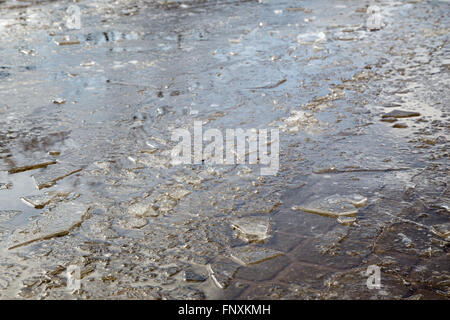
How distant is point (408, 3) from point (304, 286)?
8.18 m

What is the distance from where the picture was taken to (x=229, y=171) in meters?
3.66

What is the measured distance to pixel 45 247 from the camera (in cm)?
286

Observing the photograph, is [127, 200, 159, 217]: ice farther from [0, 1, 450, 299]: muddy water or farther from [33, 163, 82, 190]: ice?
[33, 163, 82, 190]: ice

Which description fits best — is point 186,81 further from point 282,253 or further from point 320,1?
point 320,1

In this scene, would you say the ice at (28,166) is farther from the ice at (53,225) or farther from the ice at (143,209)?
the ice at (143,209)

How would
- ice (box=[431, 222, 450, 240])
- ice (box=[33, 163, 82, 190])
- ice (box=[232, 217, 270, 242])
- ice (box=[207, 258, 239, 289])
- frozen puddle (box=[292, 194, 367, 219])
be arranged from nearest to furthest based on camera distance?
ice (box=[207, 258, 239, 289]) → ice (box=[431, 222, 450, 240]) → ice (box=[232, 217, 270, 242]) → frozen puddle (box=[292, 194, 367, 219]) → ice (box=[33, 163, 82, 190])

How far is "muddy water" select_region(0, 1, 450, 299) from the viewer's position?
101 inches

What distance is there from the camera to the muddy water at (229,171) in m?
2.56

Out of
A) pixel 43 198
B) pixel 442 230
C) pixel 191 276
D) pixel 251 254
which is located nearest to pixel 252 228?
pixel 251 254

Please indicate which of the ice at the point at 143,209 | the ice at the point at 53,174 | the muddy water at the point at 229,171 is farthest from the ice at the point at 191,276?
the ice at the point at 53,174

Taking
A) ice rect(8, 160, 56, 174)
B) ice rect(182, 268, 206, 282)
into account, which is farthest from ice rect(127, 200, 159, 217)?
ice rect(8, 160, 56, 174)

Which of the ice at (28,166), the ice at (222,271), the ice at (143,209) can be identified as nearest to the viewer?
the ice at (222,271)

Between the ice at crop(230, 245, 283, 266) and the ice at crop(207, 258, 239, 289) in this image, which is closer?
the ice at crop(207, 258, 239, 289)
